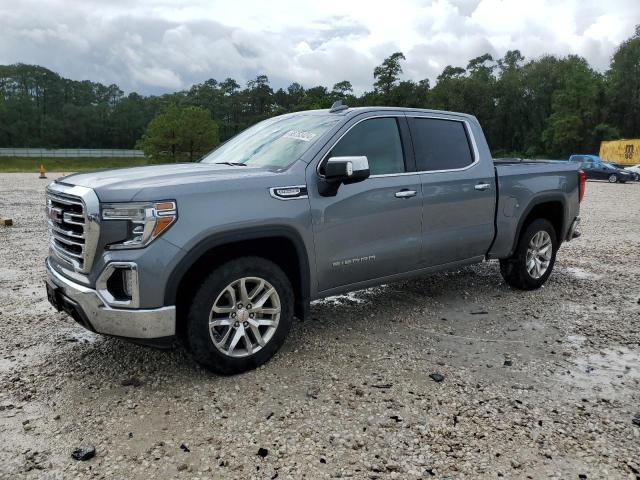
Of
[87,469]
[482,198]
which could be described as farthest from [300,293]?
[482,198]

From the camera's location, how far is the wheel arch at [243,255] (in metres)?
3.37

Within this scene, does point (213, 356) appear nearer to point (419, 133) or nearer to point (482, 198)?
point (419, 133)

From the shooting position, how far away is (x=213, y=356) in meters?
3.54

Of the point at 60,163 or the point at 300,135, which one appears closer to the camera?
the point at 300,135

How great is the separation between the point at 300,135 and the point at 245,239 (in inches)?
49.0

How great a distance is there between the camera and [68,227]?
3.58 metres

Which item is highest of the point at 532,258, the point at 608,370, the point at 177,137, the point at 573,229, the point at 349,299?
the point at 177,137

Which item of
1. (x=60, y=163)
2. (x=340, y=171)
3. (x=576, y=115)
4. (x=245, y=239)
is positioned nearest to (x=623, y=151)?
(x=576, y=115)

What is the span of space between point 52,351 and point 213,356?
155 centimetres

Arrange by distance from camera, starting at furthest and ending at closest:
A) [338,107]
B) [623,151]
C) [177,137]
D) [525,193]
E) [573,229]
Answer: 1. [177,137]
2. [623,151]
3. [573,229]
4. [525,193]
5. [338,107]

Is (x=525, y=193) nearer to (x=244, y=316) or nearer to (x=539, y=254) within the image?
(x=539, y=254)

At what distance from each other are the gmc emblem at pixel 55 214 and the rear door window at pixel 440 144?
2.94 metres

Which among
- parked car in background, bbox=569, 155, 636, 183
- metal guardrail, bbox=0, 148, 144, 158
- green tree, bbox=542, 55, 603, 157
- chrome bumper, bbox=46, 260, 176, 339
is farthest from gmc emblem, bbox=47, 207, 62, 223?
metal guardrail, bbox=0, 148, 144, 158

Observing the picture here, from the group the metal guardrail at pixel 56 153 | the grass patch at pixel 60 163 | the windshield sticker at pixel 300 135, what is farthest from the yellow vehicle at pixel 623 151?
the metal guardrail at pixel 56 153
